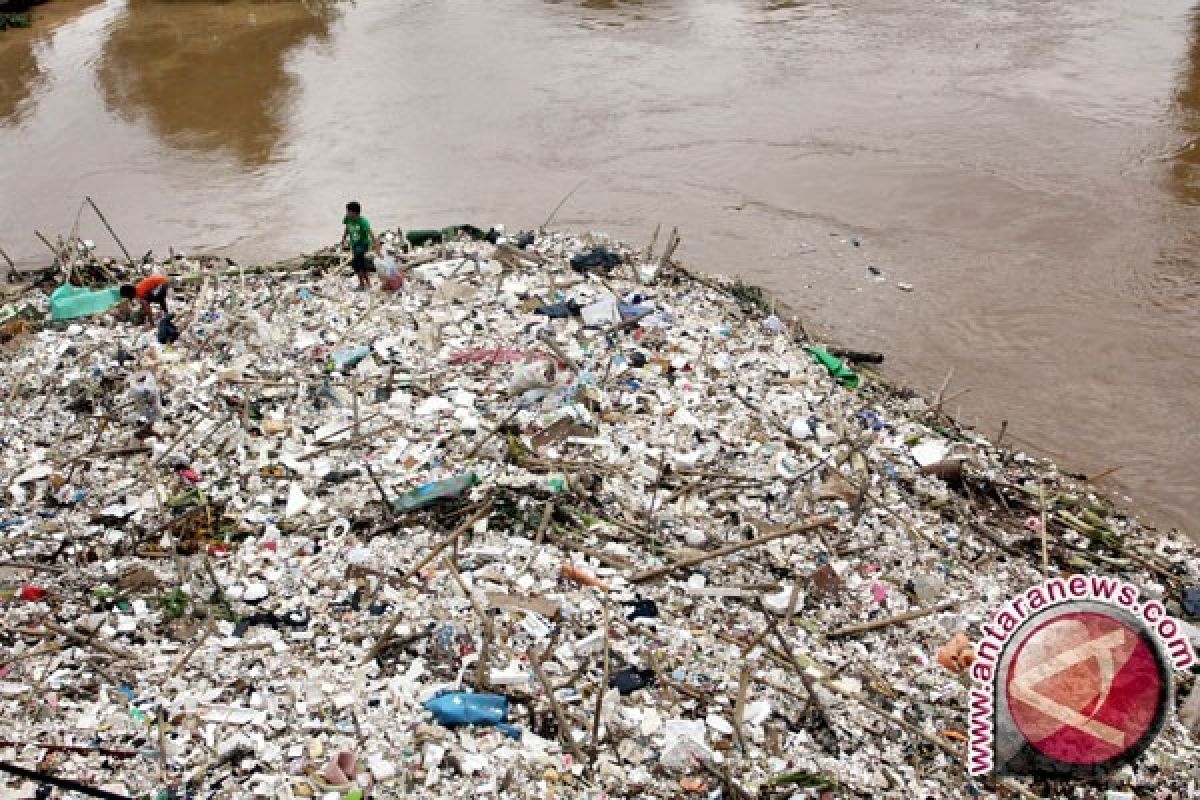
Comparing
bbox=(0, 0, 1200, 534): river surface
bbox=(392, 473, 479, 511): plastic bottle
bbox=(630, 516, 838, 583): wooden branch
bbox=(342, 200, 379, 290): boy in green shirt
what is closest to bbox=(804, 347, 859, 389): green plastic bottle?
bbox=(0, 0, 1200, 534): river surface

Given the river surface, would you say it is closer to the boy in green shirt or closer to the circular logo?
the boy in green shirt

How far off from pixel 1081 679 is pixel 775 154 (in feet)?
26.0

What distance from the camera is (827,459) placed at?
461 centimetres

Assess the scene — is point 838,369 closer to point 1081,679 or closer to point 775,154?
point 1081,679

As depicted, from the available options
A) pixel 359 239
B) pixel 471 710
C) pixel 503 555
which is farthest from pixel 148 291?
pixel 471 710

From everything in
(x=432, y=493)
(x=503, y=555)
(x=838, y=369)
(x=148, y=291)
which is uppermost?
(x=148, y=291)

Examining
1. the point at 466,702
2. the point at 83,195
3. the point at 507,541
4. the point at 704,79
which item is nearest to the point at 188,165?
the point at 83,195

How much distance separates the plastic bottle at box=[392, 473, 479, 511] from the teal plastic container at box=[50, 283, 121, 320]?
11.5 feet

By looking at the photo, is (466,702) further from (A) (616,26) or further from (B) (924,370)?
(A) (616,26)

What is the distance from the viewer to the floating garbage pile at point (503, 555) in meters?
3.07

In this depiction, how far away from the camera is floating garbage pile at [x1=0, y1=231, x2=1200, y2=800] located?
10.1ft

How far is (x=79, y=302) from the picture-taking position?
610 cm

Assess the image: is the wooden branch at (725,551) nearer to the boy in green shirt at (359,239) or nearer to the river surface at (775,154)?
the river surface at (775,154)

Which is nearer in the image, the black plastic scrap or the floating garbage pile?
the floating garbage pile
